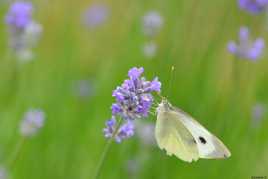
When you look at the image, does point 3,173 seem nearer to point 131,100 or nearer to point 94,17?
point 131,100

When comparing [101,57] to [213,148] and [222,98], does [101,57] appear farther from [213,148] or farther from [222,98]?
[213,148]

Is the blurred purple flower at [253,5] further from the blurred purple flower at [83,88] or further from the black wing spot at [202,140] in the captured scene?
the blurred purple flower at [83,88]

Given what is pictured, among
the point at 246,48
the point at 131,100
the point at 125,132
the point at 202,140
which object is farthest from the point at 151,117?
the point at 131,100

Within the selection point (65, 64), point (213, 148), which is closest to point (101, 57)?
point (65, 64)

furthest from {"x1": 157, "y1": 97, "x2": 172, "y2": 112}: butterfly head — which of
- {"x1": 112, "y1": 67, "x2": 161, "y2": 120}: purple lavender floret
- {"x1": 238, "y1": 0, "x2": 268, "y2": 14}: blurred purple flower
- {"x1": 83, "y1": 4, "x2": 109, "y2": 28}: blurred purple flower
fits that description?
{"x1": 83, "y1": 4, "x2": 109, "y2": 28}: blurred purple flower

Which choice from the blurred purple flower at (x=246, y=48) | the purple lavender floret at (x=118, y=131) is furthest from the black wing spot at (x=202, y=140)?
the blurred purple flower at (x=246, y=48)

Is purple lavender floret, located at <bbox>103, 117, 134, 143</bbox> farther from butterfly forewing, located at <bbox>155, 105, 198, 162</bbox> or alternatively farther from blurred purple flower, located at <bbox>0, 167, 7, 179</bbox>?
blurred purple flower, located at <bbox>0, 167, 7, 179</bbox>
